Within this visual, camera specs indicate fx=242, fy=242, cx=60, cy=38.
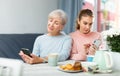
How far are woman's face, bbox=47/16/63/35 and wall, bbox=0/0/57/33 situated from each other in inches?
72.5

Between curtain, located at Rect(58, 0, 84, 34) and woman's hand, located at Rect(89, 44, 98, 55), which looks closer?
woman's hand, located at Rect(89, 44, 98, 55)

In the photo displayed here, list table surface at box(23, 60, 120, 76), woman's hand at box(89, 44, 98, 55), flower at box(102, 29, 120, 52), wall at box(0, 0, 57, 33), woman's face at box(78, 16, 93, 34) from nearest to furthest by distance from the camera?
table surface at box(23, 60, 120, 76) < flower at box(102, 29, 120, 52) < woman's hand at box(89, 44, 98, 55) < woman's face at box(78, 16, 93, 34) < wall at box(0, 0, 57, 33)

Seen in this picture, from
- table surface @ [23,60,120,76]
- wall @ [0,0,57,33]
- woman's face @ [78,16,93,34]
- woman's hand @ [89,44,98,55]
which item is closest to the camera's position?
table surface @ [23,60,120,76]

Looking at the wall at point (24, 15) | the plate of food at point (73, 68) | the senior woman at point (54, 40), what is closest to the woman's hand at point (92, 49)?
the senior woman at point (54, 40)

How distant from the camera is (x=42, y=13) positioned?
4.18 meters

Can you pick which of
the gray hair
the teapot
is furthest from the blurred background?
the teapot

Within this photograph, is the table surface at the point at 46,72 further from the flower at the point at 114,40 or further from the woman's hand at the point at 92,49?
the woman's hand at the point at 92,49

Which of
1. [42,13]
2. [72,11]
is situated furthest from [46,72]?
[42,13]

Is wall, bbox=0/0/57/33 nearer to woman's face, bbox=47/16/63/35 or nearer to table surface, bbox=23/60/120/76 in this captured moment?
woman's face, bbox=47/16/63/35

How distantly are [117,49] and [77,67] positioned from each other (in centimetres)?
33

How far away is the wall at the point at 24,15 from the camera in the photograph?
3.79 m

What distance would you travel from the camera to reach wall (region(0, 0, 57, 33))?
3789 millimetres

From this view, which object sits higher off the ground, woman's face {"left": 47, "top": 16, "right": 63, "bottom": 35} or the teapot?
woman's face {"left": 47, "top": 16, "right": 63, "bottom": 35}

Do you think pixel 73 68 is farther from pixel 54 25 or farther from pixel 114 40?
pixel 54 25
